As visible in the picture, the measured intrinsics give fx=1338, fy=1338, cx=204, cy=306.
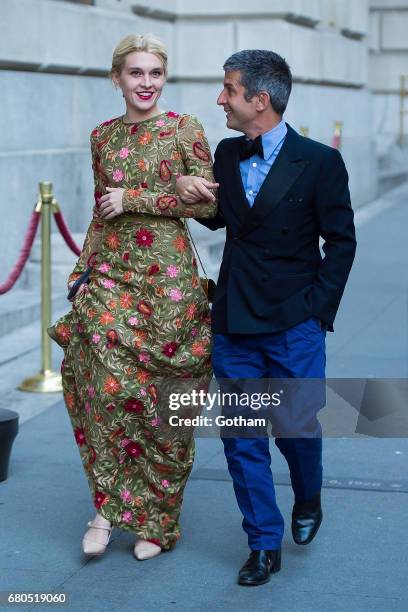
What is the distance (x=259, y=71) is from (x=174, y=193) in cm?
53

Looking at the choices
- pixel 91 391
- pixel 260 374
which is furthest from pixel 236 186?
pixel 91 391

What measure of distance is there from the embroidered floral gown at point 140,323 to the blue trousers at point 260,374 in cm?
22

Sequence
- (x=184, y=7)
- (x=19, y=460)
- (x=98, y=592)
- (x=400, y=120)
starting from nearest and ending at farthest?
(x=98, y=592), (x=19, y=460), (x=184, y=7), (x=400, y=120)

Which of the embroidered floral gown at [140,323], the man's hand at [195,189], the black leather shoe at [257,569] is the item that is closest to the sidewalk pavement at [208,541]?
the black leather shoe at [257,569]

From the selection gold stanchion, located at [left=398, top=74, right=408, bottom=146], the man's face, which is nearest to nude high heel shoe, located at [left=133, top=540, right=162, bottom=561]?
the man's face

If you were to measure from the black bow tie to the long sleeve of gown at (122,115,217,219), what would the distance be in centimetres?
15

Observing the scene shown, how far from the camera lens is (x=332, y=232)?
4574mm

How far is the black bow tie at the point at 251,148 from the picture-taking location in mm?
4570

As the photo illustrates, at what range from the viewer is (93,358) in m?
4.77

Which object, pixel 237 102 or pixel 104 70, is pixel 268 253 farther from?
pixel 104 70

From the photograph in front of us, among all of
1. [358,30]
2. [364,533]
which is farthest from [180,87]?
[364,533]

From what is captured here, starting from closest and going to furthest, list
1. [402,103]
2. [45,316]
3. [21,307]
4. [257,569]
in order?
[257,569] → [45,316] → [21,307] → [402,103]

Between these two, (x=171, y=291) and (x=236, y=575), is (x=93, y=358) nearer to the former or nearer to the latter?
(x=171, y=291)

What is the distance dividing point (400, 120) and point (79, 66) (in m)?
14.9
